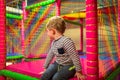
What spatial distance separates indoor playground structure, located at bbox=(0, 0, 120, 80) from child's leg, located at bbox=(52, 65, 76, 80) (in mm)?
117

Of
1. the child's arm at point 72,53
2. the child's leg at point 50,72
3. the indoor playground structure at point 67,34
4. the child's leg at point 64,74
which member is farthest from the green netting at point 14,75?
the child's arm at point 72,53

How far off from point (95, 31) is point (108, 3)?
0.88 m

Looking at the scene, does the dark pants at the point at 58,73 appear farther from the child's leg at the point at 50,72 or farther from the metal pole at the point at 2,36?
the metal pole at the point at 2,36

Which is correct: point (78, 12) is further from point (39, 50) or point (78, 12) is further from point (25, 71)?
point (25, 71)

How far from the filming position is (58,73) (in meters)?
1.22

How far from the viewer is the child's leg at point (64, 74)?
120 cm

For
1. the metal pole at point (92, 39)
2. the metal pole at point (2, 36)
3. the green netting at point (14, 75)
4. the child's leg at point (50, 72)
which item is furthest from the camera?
the metal pole at point (2, 36)

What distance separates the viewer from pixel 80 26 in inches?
133

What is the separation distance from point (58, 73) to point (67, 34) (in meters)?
2.50

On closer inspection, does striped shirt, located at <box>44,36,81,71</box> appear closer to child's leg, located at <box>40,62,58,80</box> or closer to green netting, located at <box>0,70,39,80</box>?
child's leg, located at <box>40,62,58,80</box>

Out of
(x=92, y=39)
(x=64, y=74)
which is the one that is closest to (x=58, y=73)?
(x=64, y=74)

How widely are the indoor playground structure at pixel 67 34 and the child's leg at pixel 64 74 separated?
0.12 metres

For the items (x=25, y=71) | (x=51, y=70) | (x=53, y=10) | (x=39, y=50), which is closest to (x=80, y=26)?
(x=53, y=10)

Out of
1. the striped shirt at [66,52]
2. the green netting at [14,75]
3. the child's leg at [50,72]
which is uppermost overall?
the striped shirt at [66,52]
